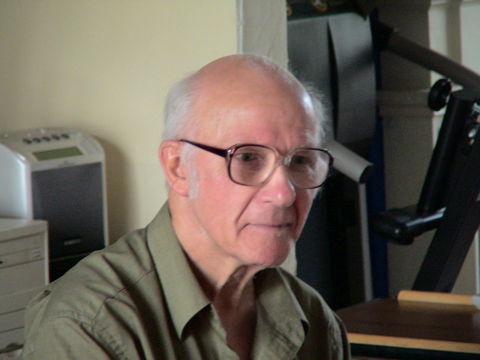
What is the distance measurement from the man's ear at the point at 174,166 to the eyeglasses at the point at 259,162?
3 centimetres

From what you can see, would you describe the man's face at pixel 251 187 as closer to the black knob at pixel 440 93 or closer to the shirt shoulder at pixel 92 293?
the shirt shoulder at pixel 92 293

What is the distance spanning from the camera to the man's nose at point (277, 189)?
1.13 metres

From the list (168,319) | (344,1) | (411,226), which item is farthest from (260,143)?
(344,1)

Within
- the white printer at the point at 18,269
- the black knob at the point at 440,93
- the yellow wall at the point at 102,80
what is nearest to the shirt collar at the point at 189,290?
the white printer at the point at 18,269

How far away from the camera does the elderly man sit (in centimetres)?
110

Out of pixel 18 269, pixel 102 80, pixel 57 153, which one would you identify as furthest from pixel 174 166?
pixel 102 80

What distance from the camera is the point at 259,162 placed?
1128mm

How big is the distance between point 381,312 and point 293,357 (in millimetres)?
813

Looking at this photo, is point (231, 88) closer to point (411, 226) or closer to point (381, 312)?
point (381, 312)

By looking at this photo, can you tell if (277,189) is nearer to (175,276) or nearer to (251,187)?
(251,187)

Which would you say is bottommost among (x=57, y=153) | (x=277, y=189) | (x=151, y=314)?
(x=57, y=153)

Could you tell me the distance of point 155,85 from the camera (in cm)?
284

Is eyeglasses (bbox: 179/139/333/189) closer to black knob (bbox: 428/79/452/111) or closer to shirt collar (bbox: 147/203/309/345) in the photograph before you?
shirt collar (bbox: 147/203/309/345)

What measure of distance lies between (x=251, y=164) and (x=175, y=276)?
0.60ft
